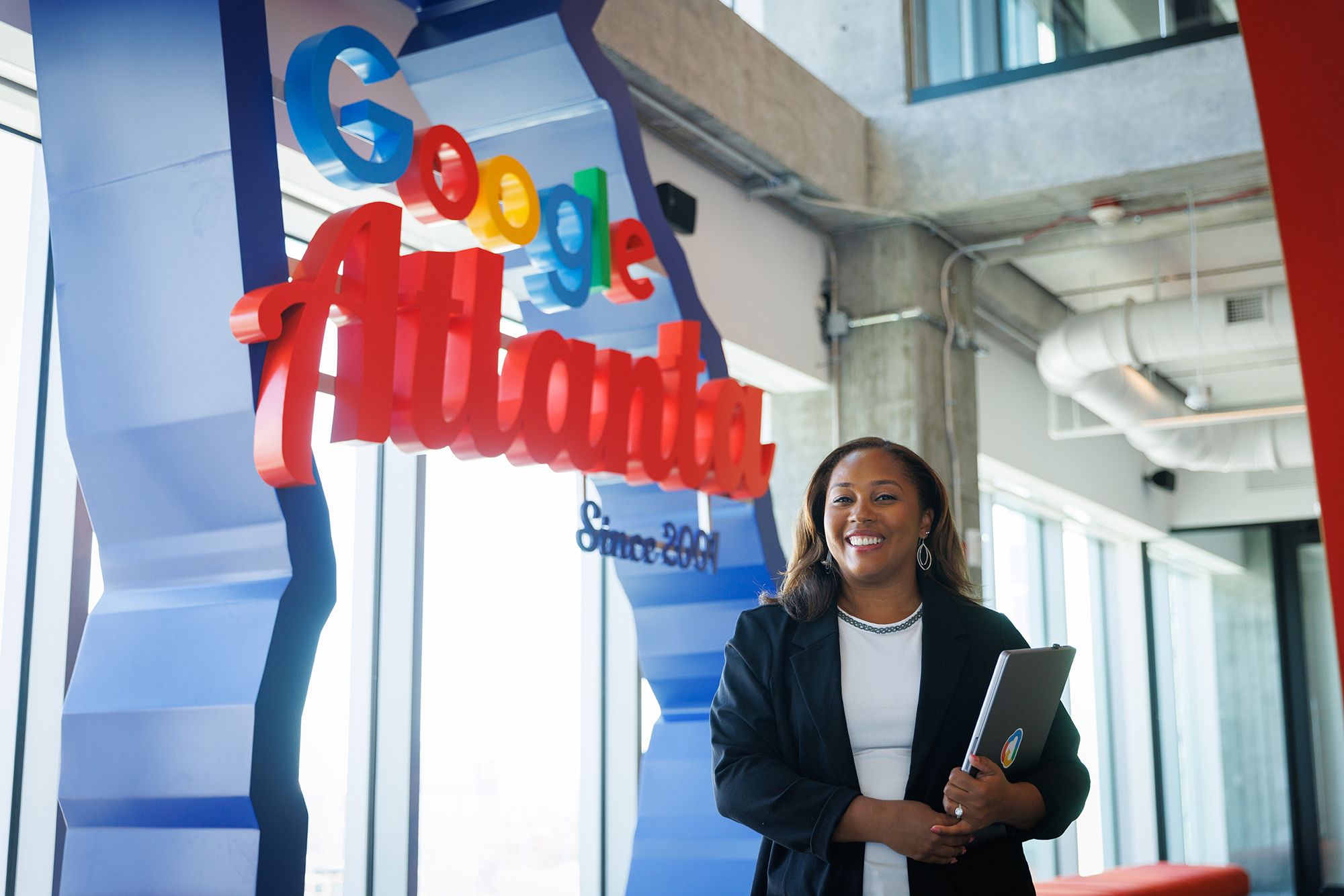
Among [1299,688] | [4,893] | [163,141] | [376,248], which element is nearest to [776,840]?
[376,248]

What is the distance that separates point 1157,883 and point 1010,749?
5851mm

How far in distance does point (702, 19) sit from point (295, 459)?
345 centimetres

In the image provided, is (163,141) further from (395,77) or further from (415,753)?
(415,753)

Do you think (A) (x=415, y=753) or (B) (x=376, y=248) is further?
(A) (x=415, y=753)

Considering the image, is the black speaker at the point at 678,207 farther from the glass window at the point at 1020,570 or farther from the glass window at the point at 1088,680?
the glass window at the point at 1088,680

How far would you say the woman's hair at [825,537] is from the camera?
2.27 meters

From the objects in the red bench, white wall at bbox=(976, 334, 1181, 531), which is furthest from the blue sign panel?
white wall at bbox=(976, 334, 1181, 531)

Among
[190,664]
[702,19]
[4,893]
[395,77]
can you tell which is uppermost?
[702,19]

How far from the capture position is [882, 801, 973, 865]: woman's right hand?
197cm

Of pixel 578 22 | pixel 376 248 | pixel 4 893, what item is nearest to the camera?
pixel 376 248

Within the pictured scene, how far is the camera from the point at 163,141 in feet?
9.26

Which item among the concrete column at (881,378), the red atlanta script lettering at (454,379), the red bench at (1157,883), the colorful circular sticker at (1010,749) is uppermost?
the concrete column at (881,378)

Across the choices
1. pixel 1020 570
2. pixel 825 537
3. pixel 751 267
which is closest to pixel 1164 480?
pixel 1020 570

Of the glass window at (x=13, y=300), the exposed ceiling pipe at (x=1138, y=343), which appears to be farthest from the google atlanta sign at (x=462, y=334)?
the exposed ceiling pipe at (x=1138, y=343)
